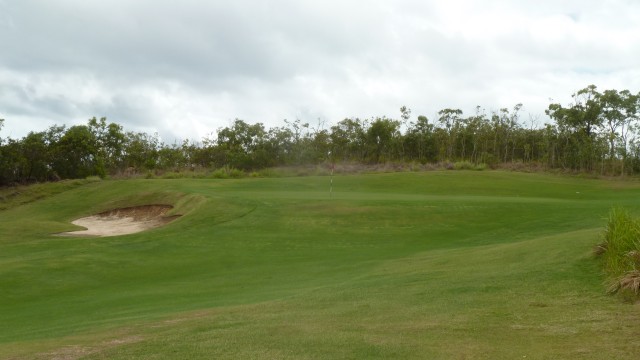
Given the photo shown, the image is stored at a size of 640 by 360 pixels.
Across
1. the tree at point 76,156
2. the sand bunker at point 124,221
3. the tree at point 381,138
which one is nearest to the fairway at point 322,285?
the sand bunker at point 124,221

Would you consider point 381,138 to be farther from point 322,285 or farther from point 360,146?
point 322,285

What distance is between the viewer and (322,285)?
48.6ft

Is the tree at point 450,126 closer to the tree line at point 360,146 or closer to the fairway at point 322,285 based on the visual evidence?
the tree line at point 360,146

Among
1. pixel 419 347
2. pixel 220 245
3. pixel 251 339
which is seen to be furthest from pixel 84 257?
pixel 419 347

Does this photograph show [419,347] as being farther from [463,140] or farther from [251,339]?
[463,140]

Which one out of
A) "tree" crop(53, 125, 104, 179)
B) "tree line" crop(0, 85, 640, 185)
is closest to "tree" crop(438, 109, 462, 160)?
"tree line" crop(0, 85, 640, 185)

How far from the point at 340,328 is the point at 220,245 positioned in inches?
633

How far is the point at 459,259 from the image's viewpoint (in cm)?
1537

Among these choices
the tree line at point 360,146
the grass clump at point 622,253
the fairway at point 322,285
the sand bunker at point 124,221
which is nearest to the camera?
the fairway at point 322,285

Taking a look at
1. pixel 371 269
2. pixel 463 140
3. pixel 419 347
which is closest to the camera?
pixel 419 347

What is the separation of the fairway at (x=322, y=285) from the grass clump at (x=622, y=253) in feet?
0.75

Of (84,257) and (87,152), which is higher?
(87,152)

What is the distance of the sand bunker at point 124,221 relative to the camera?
32.6 meters

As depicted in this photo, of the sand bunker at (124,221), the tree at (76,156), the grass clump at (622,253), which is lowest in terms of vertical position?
the sand bunker at (124,221)
